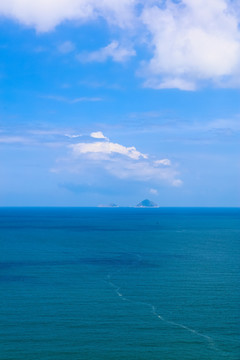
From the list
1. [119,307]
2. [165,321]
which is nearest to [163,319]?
[165,321]

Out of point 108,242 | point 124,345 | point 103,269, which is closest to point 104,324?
point 124,345

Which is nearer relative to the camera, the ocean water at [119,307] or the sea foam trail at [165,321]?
the ocean water at [119,307]

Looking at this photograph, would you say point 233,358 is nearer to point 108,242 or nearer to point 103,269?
point 103,269

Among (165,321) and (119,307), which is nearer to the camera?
(165,321)

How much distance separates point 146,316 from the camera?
68438mm

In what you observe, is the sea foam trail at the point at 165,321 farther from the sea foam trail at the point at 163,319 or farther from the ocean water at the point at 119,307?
the ocean water at the point at 119,307

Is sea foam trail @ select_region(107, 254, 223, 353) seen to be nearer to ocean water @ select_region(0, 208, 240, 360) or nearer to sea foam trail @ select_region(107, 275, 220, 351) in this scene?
sea foam trail @ select_region(107, 275, 220, 351)

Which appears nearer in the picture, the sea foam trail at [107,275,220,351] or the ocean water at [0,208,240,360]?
the ocean water at [0,208,240,360]

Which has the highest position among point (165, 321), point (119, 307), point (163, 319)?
point (119, 307)

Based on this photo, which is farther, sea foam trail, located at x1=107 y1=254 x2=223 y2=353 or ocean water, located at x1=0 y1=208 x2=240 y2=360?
sea foam trail, located at x1=107 y1=254 x2=223 y2=353

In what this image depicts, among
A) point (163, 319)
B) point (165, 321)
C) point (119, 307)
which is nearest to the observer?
point (165, 321)

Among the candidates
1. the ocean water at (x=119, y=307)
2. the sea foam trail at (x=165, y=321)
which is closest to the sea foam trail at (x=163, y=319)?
the sea foam trail at (x=165, y=321)

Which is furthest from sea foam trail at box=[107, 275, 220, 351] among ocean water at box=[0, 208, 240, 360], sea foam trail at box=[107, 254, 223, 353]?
ocean water at box=[0, 208, 240, 360]

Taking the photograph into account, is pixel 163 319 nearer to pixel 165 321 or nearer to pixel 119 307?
pixel 165 321
